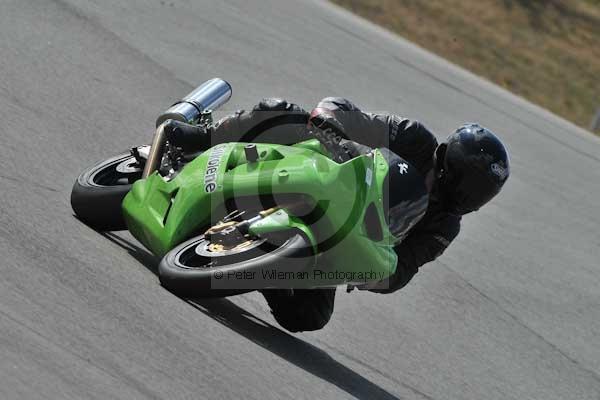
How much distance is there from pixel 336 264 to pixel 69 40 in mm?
5377

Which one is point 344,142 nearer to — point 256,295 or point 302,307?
point 302,307

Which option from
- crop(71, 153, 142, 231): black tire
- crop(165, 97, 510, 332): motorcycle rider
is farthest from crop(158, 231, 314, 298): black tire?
crop(71, 153, 142, 231): black tire

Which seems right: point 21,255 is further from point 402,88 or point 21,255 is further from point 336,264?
point 402,88

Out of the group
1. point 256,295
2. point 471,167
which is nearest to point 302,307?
point 256,295

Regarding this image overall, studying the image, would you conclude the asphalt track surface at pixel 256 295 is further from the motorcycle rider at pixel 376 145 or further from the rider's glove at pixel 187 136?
the rider's glove at pixel 187 136

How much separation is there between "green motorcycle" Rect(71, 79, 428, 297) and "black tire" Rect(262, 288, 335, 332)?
0.57 metres

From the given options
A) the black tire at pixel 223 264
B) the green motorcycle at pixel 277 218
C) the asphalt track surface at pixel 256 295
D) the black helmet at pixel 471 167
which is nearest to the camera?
the asphalt track surface at pixel 256 295

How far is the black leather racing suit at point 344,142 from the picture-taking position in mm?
5676

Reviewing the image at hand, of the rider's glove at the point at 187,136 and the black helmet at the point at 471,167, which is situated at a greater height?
the black helmet at the point at 471,167

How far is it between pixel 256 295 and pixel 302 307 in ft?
2.35

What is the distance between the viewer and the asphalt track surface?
437cm

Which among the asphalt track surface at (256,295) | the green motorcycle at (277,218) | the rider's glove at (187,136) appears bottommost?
the asphalt track surface at (256,295)

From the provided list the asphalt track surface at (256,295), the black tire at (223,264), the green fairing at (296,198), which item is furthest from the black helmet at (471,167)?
the black tire at (223,264)

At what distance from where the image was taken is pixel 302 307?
5656mm
